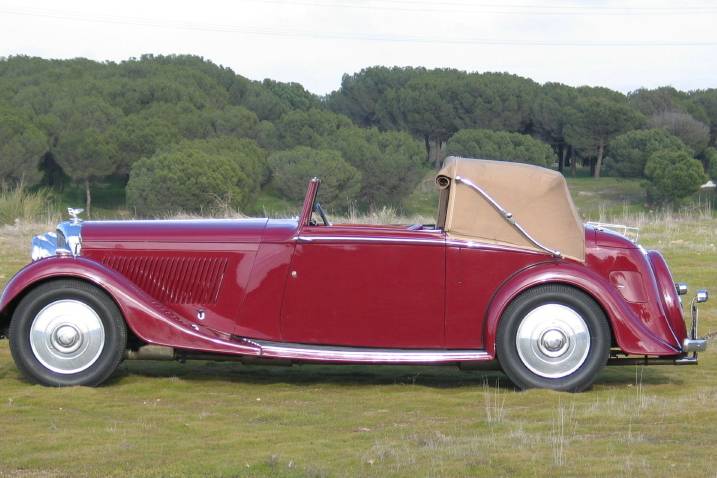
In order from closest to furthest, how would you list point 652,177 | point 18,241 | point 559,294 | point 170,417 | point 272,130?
point 170,417 < point 559,294 < point 18,241 < point 652,177 < point 272,130

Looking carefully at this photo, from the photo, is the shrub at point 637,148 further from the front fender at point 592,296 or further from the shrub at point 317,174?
the front fender at point 592,296

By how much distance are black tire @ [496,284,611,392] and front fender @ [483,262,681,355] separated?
5cm

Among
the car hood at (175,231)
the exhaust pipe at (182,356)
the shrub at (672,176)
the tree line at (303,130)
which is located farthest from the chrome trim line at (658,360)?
the shrub at (672,176)

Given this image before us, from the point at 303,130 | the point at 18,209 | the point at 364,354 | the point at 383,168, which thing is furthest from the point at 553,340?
the point at 303,130

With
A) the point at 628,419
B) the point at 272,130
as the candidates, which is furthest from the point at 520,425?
the point at 272,130

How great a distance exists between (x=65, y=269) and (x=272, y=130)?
75.1 meters

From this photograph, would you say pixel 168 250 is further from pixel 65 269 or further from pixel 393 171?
pixel 393 171

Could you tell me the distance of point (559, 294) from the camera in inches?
298

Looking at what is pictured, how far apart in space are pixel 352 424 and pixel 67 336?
232 centimetres

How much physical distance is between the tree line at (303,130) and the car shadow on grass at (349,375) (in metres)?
45.8

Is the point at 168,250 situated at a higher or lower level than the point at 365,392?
higher

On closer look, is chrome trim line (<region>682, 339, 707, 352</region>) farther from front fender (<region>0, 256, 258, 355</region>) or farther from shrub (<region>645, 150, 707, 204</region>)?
shrub (<region>645, 150, 707, 204</region>)

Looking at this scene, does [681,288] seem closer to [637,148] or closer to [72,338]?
[72,338]

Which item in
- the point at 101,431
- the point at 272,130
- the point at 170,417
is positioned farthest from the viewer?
the point at 272,130
